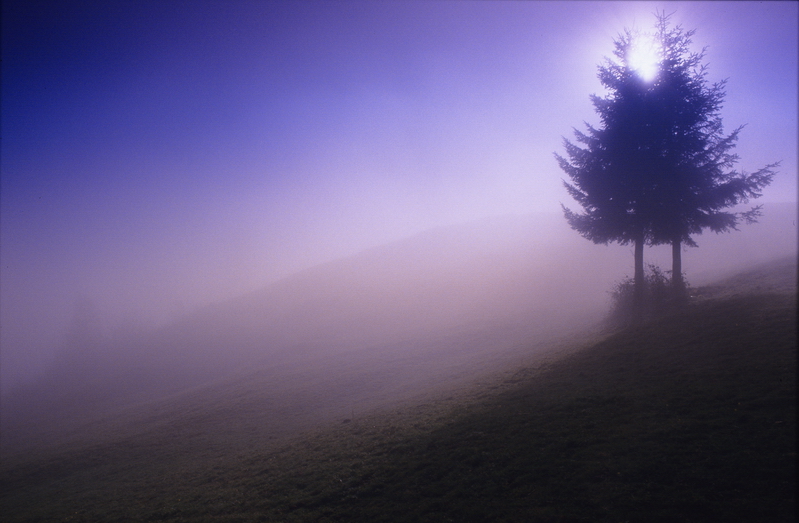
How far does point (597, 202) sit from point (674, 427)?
15.5m

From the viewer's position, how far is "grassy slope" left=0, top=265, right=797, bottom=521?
797 cm

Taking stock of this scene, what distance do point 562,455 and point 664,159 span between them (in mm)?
→ 17934

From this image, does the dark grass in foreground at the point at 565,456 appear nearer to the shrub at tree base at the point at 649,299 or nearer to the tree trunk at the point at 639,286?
the shrub at tree base at the point at 649,299

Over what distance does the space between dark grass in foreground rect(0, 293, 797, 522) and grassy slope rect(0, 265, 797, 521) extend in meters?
0.05

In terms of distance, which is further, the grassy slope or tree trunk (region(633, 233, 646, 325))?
tree trunk (region(633, 233, 646, 325))

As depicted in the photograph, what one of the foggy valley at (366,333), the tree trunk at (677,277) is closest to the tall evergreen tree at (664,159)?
the tree trunk at (677,277)

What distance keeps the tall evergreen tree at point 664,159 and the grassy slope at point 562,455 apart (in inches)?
185

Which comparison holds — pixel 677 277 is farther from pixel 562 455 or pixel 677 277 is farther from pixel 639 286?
pixel 562 455

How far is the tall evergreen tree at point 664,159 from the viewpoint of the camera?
20.3 metres

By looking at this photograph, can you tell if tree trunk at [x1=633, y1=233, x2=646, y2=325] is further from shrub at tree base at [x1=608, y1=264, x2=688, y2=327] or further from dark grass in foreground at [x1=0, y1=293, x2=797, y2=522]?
dark grass in foreground at [x1=0, y1=293, x2=797, y2=522]

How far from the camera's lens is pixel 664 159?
20438mm

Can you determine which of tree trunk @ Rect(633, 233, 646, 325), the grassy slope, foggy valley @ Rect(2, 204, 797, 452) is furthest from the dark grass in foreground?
foggy valley @ Rect(2, 204, 797, 452)

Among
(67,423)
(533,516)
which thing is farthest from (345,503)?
(67,423)

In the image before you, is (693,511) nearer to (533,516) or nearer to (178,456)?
(533,516)
